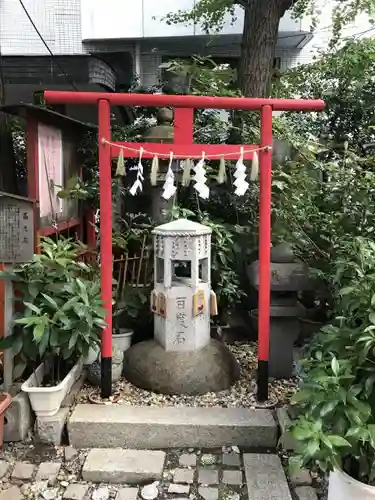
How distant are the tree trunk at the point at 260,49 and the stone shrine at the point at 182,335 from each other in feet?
12.0

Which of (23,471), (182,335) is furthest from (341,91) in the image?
(23,471)

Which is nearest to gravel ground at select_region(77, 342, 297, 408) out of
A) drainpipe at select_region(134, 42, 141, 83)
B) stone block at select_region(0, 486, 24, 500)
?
stone block at select_region(0, 486, 24, 500)

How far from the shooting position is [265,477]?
3742 millimetres

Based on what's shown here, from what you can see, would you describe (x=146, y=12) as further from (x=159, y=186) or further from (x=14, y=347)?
(x=14, y=347)

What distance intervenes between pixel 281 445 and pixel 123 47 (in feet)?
34.2

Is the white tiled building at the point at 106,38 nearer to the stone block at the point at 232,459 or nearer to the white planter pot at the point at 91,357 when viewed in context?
the white planter pot at the point at 91,357

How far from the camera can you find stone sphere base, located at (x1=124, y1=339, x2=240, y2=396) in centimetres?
481

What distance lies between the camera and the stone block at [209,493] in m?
3.60

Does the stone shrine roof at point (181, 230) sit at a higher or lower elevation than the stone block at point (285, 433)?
higher

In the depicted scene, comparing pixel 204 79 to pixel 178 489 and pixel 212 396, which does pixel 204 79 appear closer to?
pixel 212 396

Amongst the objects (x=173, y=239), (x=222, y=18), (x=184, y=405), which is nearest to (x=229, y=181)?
(x=173, y=239)

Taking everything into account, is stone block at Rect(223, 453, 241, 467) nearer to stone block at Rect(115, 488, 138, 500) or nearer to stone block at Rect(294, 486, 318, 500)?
stone block at Rect(294, 486, 318, 500)

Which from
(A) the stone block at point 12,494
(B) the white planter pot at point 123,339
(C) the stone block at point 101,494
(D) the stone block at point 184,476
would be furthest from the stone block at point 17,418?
(D) the stone block at point 184,476

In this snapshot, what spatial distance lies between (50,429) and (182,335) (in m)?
1.51
